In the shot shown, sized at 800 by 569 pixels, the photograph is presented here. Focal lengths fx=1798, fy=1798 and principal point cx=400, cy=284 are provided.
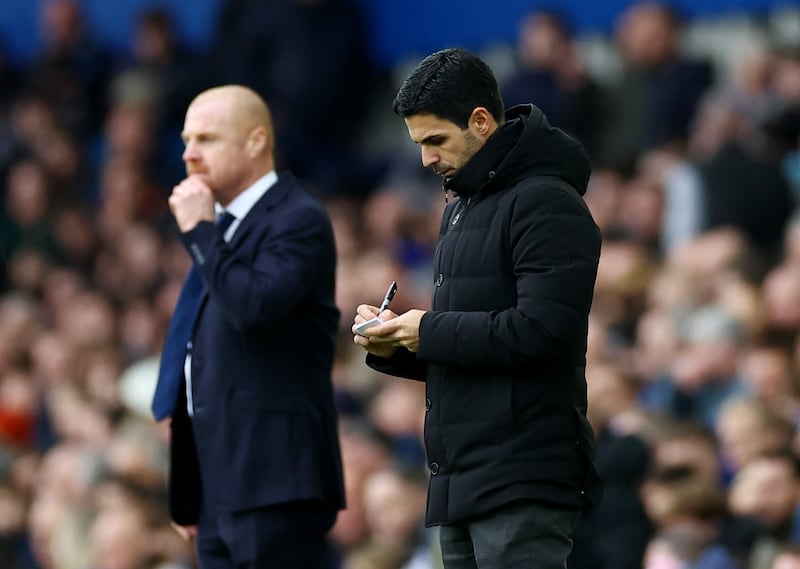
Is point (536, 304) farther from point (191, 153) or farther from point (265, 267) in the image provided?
point (191, 153)

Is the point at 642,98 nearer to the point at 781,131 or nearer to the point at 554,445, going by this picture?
the point at 781,131

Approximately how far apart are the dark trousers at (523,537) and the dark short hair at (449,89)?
3.12 ft

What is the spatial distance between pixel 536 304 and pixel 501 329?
10cm

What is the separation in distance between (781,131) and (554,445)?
5514mm

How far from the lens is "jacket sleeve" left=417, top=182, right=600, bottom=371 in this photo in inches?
166

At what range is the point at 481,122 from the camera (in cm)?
443

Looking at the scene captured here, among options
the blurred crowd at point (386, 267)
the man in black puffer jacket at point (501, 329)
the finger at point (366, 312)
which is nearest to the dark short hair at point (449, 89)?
the man in black puffer jacket at point (501, 329)

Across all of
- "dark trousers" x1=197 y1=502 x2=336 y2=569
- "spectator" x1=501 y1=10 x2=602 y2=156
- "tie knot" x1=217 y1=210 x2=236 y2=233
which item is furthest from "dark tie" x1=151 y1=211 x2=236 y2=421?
"spectator" x1=501 y1=10 x2=602 y2=156

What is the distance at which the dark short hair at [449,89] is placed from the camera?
14.4ft

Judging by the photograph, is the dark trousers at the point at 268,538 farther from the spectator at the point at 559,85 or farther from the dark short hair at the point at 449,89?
the spectator at the point at 559,85

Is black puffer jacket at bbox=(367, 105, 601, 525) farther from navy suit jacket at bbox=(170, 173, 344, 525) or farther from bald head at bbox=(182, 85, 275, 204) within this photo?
bald head at bbox=(182, 85, 275, 204)

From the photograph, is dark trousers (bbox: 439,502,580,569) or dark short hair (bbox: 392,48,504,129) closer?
dark trousers (bbox: 439,502,580,569)

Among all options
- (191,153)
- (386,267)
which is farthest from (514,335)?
(386,267)

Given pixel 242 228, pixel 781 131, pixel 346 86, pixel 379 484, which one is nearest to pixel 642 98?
pixel 781 131
